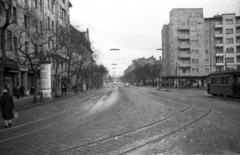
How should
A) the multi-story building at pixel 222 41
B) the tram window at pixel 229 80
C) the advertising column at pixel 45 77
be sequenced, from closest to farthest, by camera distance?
the tram window at pixel 229 80, the advertising column at pixel 45 77, the multi-story building at pixel 222 41

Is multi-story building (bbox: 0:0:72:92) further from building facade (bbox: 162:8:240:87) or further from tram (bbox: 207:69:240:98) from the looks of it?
building facade (bbox: 162:8:240:87)

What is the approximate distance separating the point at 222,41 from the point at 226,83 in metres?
53.2

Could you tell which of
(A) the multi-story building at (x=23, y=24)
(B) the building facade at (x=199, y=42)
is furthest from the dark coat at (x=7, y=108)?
(B) the building facade at (x=199, y=42)

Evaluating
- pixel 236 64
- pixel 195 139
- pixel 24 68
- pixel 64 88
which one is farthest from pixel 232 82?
pixel 236 64

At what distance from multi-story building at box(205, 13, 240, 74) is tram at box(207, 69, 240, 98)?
45921 millimetres

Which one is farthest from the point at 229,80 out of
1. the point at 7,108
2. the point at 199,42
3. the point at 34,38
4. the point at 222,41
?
the point at 222,41

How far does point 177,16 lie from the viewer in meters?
73.6

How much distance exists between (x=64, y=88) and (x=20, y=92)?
6.93m

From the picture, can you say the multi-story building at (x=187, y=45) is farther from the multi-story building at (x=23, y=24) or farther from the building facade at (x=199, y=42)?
the multi-story building at (x=23, y=24)

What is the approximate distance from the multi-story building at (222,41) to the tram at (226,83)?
151ft

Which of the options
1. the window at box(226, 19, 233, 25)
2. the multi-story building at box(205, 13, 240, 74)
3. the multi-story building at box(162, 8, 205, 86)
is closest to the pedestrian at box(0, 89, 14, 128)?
the multi-story building at box(162, 8, 205, 86)

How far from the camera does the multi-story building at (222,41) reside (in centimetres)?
7019

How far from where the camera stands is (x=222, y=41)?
72375 mm

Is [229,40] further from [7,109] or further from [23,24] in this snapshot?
[7,109]
